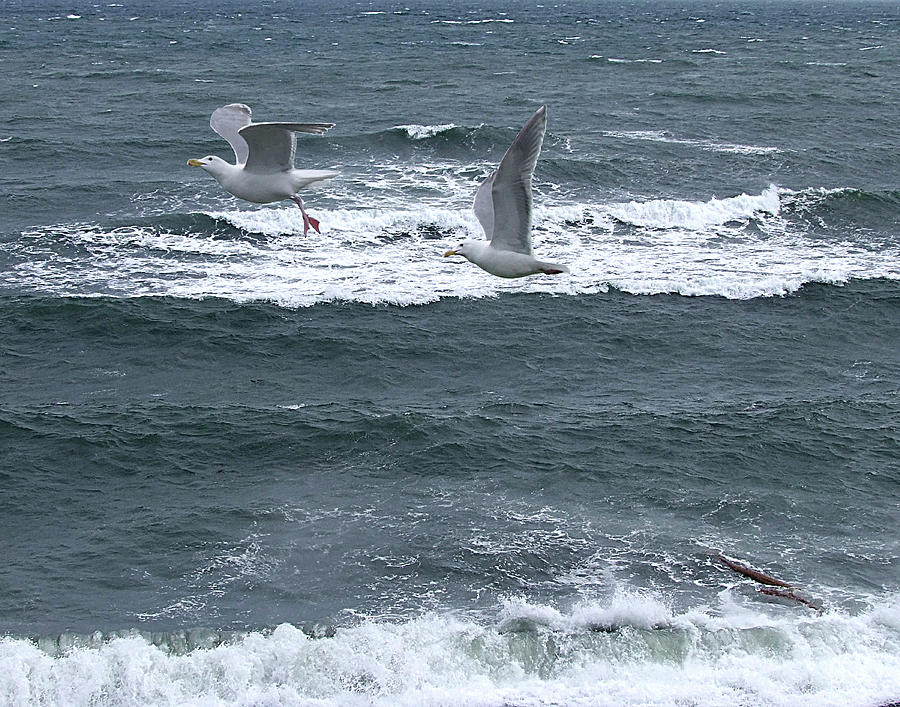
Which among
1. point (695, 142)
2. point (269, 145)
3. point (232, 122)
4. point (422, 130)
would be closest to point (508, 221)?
point (269, 145)

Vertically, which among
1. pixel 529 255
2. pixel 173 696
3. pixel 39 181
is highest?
pixel 529 255

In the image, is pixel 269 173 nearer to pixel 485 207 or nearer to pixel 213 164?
pixel 213 164

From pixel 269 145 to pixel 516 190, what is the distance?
3.61 m

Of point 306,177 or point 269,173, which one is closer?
point 306,177

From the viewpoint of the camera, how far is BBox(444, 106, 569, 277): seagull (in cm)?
1319

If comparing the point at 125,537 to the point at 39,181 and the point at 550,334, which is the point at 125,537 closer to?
the point at 550,334

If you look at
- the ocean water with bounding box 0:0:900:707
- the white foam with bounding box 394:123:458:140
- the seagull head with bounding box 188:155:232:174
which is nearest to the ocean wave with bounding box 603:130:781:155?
the ocean water with bounding box 0:0:900:707

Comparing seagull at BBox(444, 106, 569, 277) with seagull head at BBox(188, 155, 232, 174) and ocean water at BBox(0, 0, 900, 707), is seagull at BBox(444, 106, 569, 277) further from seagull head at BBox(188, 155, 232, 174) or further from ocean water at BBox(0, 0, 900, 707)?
ocean water at BBox(0, 0, 900, 707)

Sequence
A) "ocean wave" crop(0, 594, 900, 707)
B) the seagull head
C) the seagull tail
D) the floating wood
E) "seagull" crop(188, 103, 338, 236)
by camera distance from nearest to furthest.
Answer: "seagull" crop(188, 103, 338, 236) < the seagull tail < "ocean wave" crop(0, 594, 900, 707) < the seagull head < the floating wood

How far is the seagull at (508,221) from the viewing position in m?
13.2

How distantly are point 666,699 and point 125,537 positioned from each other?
28.8 feet

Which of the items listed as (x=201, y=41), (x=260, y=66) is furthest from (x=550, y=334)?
(x=201, y=41)

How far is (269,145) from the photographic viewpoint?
15.4m

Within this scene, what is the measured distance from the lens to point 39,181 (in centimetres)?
4084
